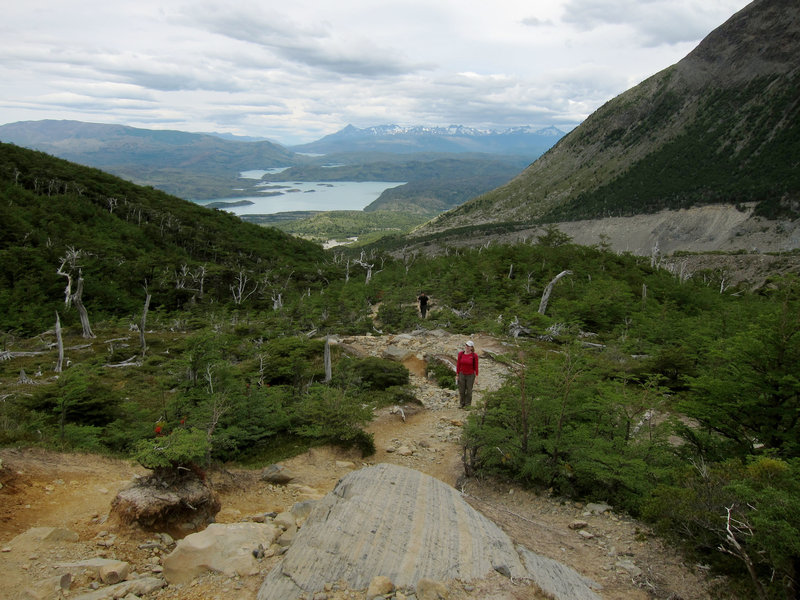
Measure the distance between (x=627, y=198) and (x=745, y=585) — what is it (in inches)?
5941

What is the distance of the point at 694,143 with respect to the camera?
463 ft

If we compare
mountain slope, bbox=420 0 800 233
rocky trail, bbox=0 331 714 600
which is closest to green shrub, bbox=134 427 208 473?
rocky trail, bbox=0 331 714 600

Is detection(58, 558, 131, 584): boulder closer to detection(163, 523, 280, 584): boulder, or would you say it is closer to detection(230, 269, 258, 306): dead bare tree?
detection(163, 523, 280, 584): boulder

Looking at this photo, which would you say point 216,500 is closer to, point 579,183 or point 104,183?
point 104,183

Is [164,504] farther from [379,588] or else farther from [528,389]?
[528,389]

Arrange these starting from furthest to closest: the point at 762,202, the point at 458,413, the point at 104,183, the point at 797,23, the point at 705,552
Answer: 1. the point at 797,23
2. the point at 762,202
3. the point at 104,183
4. the point at 458,413
5. the point at 705,552

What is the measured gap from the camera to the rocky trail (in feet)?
14.5

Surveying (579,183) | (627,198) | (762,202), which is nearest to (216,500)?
(762,202)

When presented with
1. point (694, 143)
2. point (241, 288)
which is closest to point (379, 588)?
point (241, 288)

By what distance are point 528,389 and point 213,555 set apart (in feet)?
18.8

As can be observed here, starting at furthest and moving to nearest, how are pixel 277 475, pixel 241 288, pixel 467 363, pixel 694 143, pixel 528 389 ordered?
pixel 694 143, pixel 241 288, pixel 467 363, pixel 528 389, pixel 277 475

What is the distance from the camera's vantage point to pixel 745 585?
4.47 metres

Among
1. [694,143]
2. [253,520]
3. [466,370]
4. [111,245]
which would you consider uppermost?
[694,143]

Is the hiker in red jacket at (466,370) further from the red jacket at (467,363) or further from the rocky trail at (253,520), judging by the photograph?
the rocky trail at (253,520)
